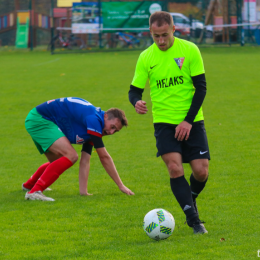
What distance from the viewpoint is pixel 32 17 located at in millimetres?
33844

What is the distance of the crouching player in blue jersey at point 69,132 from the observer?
221 inches

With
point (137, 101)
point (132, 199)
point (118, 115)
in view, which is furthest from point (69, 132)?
point (137, 101)

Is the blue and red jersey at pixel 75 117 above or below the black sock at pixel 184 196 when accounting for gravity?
above

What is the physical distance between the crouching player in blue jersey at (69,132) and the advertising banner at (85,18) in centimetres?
2312

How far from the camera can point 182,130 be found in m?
4.27

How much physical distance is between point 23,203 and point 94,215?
3.45 ft

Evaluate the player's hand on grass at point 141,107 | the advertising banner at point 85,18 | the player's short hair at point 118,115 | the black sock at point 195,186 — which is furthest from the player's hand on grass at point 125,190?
the advertising banner at point 85,18

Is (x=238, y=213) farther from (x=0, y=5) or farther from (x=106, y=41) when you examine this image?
(x=0, y=5)

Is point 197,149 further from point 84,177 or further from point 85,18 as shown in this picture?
point 85,18

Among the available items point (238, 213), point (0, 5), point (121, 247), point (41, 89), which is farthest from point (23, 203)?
point (0, 5)

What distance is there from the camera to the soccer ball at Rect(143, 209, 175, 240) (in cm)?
429

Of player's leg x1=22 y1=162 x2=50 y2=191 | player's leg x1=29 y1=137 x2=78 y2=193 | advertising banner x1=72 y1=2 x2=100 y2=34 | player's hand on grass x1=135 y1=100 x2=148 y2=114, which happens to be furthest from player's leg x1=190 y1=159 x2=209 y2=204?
advertising banner x1=72 y1=2 x2=100 y2=34

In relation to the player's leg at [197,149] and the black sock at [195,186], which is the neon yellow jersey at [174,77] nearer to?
the player's leg at [197,149]

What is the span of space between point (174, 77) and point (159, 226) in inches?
53.1
